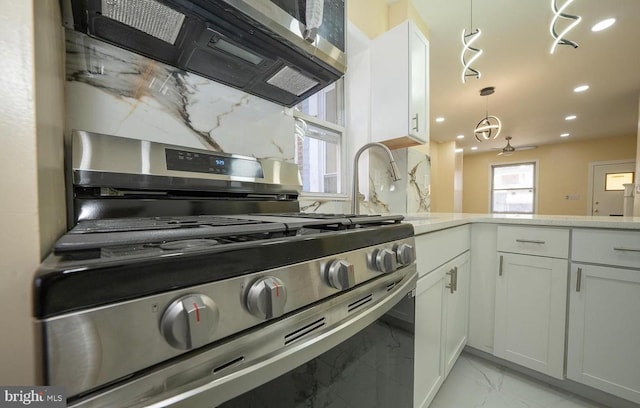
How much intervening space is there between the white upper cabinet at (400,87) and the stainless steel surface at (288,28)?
2.49 ft

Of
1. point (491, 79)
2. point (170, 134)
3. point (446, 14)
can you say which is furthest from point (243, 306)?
point (491, 79)

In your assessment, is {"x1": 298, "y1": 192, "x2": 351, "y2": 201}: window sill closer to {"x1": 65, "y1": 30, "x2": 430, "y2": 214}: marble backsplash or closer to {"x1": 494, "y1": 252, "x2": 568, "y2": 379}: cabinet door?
{"x1": 65, "y1": 30, "x2": 430, "y2": 214}: marble backsplash

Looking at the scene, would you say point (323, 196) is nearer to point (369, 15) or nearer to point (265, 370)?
point (265, 370)

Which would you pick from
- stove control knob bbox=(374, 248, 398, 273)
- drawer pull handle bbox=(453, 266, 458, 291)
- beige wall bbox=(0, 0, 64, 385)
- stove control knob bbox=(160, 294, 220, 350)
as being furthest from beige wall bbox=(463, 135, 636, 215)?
beige wall bbox=(0, 0, 64, 385)

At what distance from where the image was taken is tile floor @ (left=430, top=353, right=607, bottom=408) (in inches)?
49.4

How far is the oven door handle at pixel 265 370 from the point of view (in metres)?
0.30

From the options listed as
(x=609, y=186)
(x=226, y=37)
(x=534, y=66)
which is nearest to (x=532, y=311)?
(x=226, y=37)

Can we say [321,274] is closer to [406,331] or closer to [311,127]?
[406,331]

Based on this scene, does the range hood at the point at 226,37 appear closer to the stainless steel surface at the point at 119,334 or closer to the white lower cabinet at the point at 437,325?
the stainless steel surface at the point at 119,334

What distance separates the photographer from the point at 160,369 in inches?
11.2

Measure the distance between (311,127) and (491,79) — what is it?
3.00m

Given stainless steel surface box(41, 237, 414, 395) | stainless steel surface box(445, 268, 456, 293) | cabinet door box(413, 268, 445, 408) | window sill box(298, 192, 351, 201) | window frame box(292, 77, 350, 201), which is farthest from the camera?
window frame box(292, 77, 350, 201)

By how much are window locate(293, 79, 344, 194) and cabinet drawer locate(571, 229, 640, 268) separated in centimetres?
126

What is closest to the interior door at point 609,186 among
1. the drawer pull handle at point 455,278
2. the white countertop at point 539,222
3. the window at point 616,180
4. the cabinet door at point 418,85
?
the window at point 616,180
